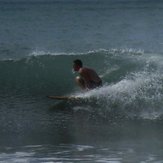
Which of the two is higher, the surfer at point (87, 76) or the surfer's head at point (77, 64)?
the surfer's head at point (77, 64)

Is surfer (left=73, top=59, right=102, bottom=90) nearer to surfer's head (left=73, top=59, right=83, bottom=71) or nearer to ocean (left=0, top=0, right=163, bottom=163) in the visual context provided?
surfer's head (left=73, top=59, right=83, bottom=71)

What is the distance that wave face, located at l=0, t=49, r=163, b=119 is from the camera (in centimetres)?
1586

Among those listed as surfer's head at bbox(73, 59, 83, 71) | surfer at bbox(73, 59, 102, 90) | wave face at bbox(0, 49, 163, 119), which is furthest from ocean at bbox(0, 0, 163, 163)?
surfer's head at bbox(73, 59, 83, 71)

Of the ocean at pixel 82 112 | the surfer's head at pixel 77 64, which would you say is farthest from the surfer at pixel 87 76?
the ocean at pixel 82 112

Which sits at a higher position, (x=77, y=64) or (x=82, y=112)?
(x=77, y=64)

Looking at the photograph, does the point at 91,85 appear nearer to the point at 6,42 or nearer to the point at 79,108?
the point at 79,108

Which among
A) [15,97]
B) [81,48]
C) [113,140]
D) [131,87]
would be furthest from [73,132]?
[81,48]

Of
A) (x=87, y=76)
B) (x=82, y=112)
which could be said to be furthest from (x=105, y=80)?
(x=82, y=112)

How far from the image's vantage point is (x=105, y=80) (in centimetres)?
2048

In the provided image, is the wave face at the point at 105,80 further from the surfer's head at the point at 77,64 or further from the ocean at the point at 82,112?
the surfer's head at the point at 77,64

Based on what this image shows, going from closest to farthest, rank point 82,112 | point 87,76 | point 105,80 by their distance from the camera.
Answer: point 82,112 < point 87,76 < point 105,80

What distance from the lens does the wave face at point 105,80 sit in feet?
52.0

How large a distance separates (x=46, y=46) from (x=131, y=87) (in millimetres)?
17671

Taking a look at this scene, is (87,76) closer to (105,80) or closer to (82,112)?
(82,112)
